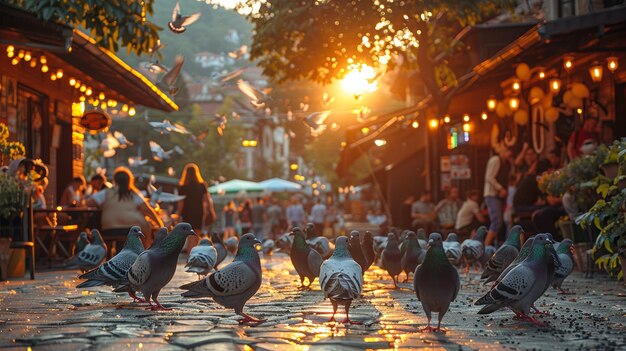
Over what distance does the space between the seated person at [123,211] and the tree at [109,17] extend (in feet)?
13.3

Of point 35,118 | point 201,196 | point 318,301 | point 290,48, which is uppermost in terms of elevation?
point 290,48

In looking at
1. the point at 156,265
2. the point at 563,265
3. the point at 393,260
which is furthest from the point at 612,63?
the point at 156,265

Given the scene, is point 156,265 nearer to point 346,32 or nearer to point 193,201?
point 193,201

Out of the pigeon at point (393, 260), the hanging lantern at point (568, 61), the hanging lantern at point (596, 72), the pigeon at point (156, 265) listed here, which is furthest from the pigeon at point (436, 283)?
the hanging lantern at point (568, 61)

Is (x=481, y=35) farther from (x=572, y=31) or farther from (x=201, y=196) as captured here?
(x=572, y=31)

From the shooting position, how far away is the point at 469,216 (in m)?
21.9

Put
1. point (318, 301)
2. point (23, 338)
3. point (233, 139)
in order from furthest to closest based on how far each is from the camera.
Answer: point (233, 139)
point (318, 301)
point (23, 338)

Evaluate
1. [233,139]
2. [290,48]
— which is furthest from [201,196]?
[233,139]

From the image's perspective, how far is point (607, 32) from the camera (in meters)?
15.3

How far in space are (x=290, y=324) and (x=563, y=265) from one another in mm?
3835

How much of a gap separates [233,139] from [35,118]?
56132 millimetres

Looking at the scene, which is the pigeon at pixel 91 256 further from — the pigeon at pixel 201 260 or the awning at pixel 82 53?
the awning at pixel 82 53

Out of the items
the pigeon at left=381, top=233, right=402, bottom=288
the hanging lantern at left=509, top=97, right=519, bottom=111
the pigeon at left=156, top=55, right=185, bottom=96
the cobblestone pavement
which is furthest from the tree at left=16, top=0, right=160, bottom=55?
the hanging lantern at left=509, top=97, right=519, bottom=111

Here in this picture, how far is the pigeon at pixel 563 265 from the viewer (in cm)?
1091
